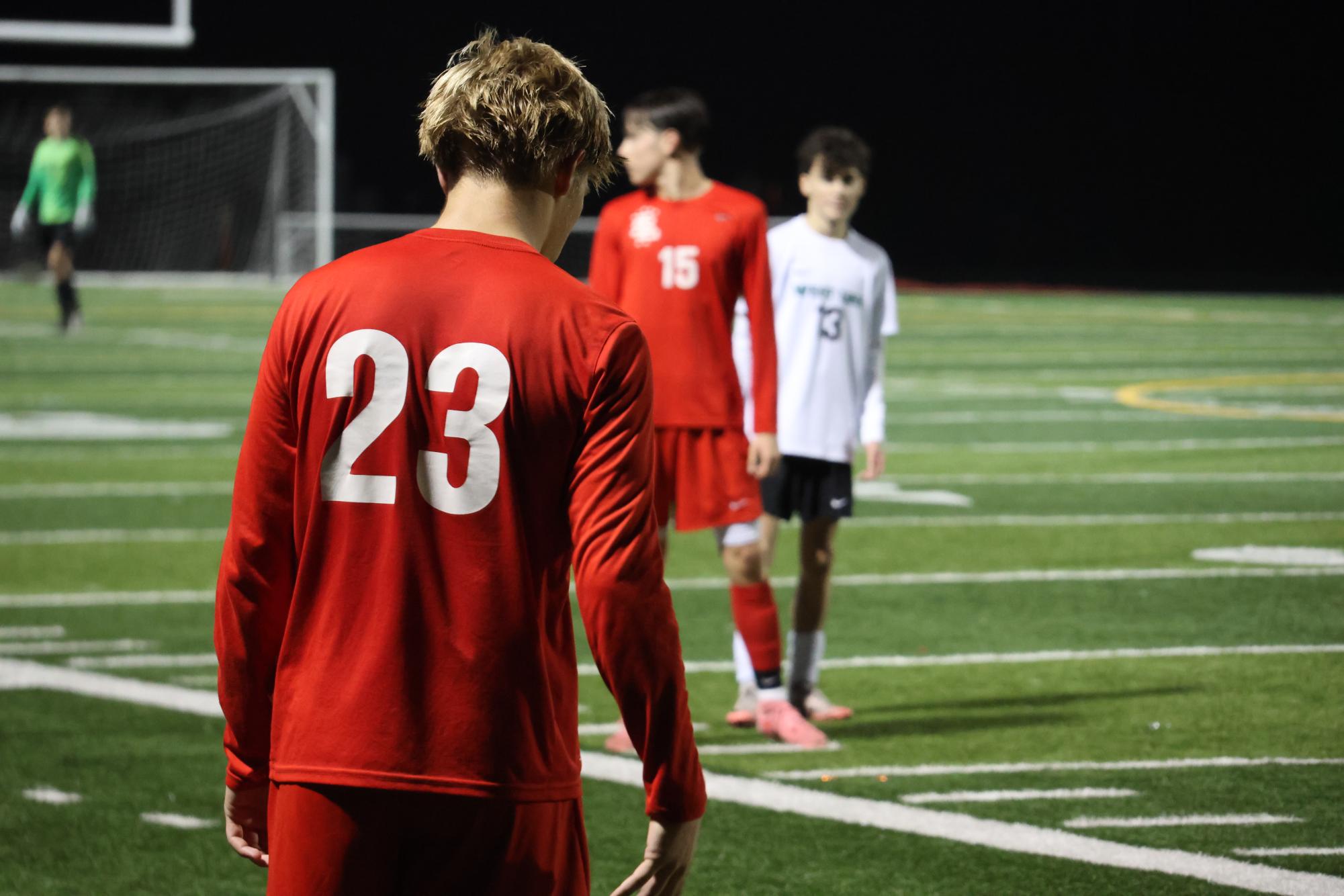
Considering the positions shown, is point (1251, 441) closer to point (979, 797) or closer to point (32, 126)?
point (979, 797)

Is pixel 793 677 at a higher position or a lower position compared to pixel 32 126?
lower

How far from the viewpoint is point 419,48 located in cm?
4331

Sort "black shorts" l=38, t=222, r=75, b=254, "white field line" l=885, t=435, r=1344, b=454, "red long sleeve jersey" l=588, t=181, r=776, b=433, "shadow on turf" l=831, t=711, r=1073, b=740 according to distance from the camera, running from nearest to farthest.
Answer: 1. "red long sleeve jersey" l=588, t=181, r=776, b=433
2. "shadow on turf" l=831, t=711, r=1073, b=740
3. "white field line" l=885, t=435, r=1344, b=454
4. "black shorts" l=38, t=222, r=75, b=254

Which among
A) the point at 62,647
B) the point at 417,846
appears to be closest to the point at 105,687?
the point at 62,647

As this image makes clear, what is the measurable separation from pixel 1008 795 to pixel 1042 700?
51.4 inches

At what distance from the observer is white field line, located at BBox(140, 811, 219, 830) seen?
18.1 feet

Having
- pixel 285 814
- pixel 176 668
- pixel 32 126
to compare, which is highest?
pixel 32 126

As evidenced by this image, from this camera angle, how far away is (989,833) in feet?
17.7

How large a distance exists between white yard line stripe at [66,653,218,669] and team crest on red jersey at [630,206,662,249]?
2281 millimetres

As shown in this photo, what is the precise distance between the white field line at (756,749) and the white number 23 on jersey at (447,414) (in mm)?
3795

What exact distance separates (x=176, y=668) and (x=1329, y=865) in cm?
418

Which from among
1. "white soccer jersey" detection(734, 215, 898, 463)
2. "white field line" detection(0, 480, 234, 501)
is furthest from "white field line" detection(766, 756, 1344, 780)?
"white field line" detection(0, 480, 234, 501)

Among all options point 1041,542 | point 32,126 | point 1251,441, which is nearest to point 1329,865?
point 1041,542

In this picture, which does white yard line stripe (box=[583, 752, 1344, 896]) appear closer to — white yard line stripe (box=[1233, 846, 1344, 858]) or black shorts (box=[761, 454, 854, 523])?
white yard line stripe (box=[1233, 846, 1344, 858])
